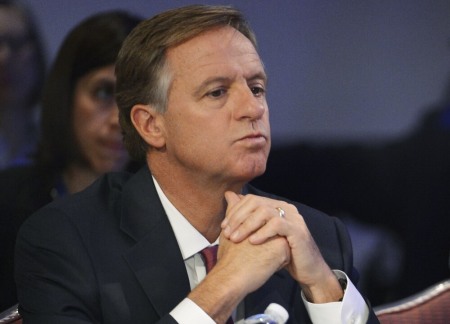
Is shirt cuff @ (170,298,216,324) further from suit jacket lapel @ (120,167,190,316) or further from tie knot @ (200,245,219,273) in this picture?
tie knot @ (200,245,219,273)

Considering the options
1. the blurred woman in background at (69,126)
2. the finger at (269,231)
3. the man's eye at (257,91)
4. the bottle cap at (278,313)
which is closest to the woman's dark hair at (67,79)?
the blurred woman in background at (69,126)

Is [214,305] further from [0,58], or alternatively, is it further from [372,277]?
[372,277]

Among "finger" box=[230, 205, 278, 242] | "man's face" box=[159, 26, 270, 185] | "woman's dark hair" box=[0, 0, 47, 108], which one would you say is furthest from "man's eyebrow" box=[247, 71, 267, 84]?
"woman's dark hair" box=[0, 0, 47, 108]

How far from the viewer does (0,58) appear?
10.5 ft

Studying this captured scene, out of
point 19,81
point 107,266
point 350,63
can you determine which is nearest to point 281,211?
point 107,266

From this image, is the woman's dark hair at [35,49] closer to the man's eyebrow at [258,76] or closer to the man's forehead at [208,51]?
the man's forehead at [208,51]

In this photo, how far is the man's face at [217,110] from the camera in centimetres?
257

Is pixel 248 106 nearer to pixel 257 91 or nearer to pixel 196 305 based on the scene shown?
pixel 257 91

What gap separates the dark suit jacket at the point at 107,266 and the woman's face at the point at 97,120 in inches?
23.1

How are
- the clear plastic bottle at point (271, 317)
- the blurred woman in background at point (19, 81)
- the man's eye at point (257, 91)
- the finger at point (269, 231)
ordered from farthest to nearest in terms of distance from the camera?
the blurred woman in background at point (19, 81) < the man's eye at point (257, 91) < the finger at point (269, 231) < the clear plastic bottle at point (271, 317)

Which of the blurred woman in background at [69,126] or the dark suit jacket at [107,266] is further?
the blurred woman in background at [69,126]

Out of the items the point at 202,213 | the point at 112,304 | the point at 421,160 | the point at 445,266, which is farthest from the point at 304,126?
the point at 112,304

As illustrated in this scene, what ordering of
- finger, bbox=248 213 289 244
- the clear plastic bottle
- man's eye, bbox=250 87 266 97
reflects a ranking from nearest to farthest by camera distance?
the clear plastic bottle < finger, bbox=248 213 289 244 < man's eye, bbox=250 87 266 97

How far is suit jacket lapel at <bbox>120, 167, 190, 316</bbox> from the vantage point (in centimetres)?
253
